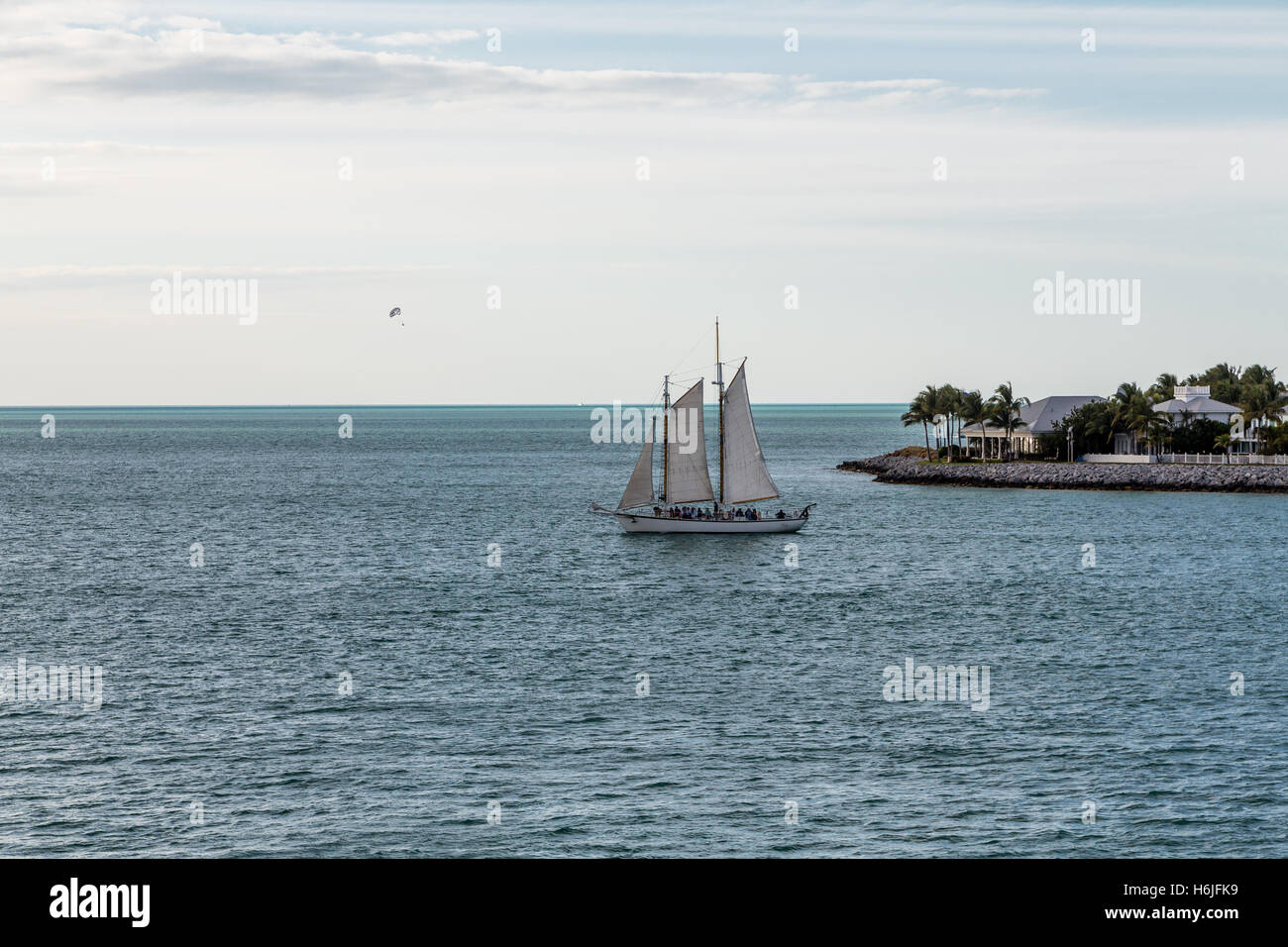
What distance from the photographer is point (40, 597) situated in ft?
246

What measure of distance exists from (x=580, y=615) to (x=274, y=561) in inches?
1304

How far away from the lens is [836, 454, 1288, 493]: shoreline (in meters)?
146

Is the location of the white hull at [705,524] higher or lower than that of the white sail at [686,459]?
lower

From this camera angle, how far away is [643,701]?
48.2m

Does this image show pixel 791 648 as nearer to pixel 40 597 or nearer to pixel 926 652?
pixel 926 652

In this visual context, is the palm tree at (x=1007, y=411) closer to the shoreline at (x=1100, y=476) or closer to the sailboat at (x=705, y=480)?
the shoreline at (x=1100, y=476)

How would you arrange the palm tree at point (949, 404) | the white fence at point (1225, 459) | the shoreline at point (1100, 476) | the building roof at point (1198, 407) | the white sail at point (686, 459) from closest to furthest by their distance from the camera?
the white sail at point (686, 459) → the shoreline at point (1100, 476) → the white fence at point (1225, 459) → the building roof at point (1198, 407) → the palm tree at point (949, 404)

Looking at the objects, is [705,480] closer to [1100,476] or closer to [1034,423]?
[1100,476]

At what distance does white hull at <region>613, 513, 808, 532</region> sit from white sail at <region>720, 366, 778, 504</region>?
7.35 feet

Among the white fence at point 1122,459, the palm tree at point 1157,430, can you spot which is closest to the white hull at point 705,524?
the white fence at point 1122,459

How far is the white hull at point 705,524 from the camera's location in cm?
10919

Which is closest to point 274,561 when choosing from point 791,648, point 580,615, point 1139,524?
point 580,615

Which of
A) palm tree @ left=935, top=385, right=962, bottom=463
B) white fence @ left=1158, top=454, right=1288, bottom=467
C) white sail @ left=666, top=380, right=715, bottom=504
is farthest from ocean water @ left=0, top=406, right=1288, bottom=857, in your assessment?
palm tree @ left=935, top=385, right=962, bottom=463

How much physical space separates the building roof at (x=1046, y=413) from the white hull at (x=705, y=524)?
262ft
